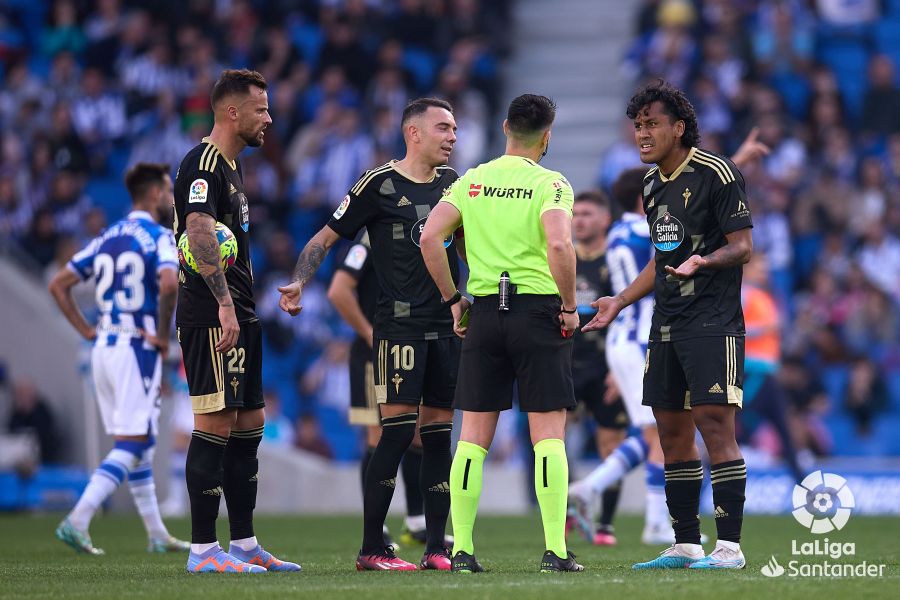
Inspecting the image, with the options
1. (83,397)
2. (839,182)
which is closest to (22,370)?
(83,397)

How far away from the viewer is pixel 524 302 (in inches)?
285

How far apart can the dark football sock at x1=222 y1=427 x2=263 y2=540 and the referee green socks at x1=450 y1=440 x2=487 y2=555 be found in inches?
52.1

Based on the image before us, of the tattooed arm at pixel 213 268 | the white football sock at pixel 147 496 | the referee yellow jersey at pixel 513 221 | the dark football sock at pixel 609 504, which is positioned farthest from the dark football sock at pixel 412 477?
the referee yellow jersey at pixel 513 221

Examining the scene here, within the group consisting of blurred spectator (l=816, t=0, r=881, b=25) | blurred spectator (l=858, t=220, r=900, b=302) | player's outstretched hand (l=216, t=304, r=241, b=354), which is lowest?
player's outstretched hand (l=216, t=304, r=241, b=354)

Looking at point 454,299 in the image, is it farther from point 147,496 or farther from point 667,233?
point 147,496

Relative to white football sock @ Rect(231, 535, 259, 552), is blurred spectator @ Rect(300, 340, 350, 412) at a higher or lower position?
higher

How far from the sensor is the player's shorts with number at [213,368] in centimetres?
755

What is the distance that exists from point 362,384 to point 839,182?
10064 millimetres

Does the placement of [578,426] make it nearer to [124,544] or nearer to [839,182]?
[839,182]

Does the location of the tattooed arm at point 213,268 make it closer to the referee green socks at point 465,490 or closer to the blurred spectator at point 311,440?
the referee green socks at point 465,490

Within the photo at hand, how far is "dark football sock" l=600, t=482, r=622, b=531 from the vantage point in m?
10.7

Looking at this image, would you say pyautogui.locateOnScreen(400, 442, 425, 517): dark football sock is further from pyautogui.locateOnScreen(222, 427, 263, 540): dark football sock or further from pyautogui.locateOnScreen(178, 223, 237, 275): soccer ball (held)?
pyautogui.locateOnScreen(178, 223, 237, 275): soccer ball (held)

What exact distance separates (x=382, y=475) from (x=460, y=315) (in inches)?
38.5

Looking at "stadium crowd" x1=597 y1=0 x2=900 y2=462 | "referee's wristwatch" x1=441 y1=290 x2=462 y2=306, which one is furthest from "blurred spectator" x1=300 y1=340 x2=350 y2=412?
"referee's wristwatch" x1=441 y1=290 x2=462 y2=306
